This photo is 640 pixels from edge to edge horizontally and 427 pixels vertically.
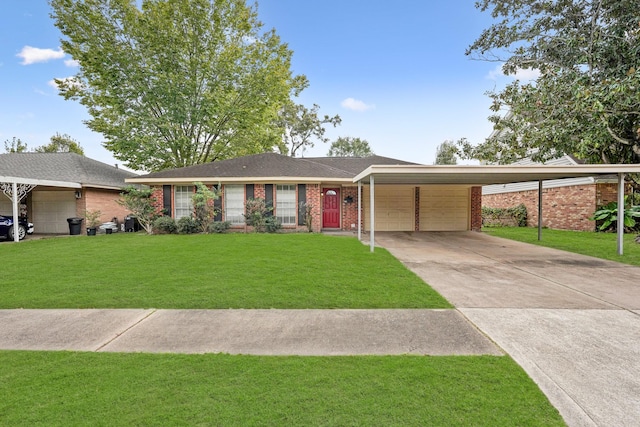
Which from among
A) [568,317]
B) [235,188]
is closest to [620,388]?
[568,317]

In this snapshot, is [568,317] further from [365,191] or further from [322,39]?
[322,39]

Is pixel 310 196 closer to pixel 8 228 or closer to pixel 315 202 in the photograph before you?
pixel 315 202

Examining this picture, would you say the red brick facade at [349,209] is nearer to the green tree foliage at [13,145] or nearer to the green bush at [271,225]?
the green bush at [271,225]

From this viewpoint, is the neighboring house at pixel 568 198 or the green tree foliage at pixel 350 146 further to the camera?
the green tree foliage at pixel 350 146

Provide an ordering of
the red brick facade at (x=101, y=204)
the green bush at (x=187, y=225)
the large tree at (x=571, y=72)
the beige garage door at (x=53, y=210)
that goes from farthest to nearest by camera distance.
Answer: the beige garage door at (x=53, y=210) → the red brick facade at (x=101, y=204) → the green bush at (x=187, y=225) → the large tree at (x=571, y=72)

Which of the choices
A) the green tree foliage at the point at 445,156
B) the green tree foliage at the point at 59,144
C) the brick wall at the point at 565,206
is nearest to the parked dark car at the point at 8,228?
the green tree foliage at the point at 59,144

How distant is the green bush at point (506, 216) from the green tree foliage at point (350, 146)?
26234 mm

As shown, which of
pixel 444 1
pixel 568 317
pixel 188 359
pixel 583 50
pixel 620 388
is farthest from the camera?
pixel 444 1

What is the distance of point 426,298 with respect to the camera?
494 centimetres

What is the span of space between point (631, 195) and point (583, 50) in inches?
304

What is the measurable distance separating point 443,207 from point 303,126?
22.0m

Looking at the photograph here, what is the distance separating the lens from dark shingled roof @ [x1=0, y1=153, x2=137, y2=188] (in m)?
15.5

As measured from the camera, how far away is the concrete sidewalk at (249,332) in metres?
3.26

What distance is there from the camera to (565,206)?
16203mm
